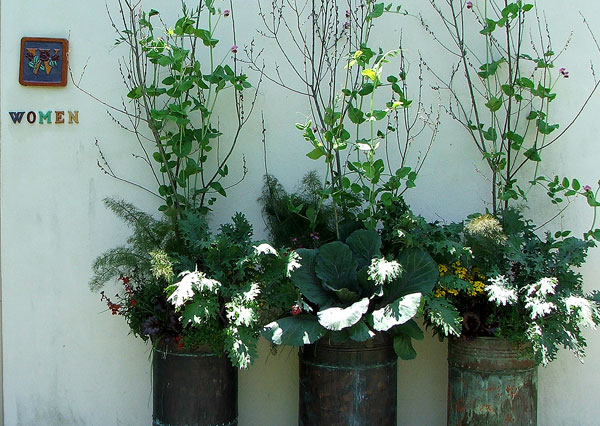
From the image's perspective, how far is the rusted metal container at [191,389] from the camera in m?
3.70

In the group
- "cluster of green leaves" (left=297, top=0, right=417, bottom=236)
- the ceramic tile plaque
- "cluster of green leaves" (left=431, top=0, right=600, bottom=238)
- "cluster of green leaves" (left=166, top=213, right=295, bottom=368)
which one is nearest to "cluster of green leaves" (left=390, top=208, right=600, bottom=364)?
"cluster of green leaves" (left=297, top=0, right=417, bottom=236)

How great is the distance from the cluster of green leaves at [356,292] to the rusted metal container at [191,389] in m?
0.43

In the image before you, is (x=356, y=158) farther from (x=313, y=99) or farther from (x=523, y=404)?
(x=523, y=404)

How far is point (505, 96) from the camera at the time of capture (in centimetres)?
423

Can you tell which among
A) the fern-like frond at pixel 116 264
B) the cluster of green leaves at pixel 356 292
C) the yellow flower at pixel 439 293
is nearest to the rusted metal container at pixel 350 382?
the cluster of green leaves at pixel 356 292

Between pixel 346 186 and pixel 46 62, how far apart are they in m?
1.80

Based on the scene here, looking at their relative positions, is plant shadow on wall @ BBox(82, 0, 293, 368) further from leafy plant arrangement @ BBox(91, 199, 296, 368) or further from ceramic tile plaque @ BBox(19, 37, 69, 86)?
ceramic tile plaque @ BBox(19, 37, 69, 86)

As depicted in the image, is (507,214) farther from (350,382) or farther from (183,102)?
(183,102)

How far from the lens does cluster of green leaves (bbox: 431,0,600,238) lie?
13.3 ft

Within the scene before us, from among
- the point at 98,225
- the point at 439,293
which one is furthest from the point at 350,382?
the point at 98,225

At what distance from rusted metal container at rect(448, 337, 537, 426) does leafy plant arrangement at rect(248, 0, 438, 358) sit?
1.13 feet

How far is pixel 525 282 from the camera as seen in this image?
3.67 meters

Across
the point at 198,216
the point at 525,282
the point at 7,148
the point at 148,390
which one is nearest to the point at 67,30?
the point at 7,148

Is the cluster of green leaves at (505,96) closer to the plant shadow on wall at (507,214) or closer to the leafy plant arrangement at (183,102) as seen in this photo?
the plant shadow on wall at (507,214)
